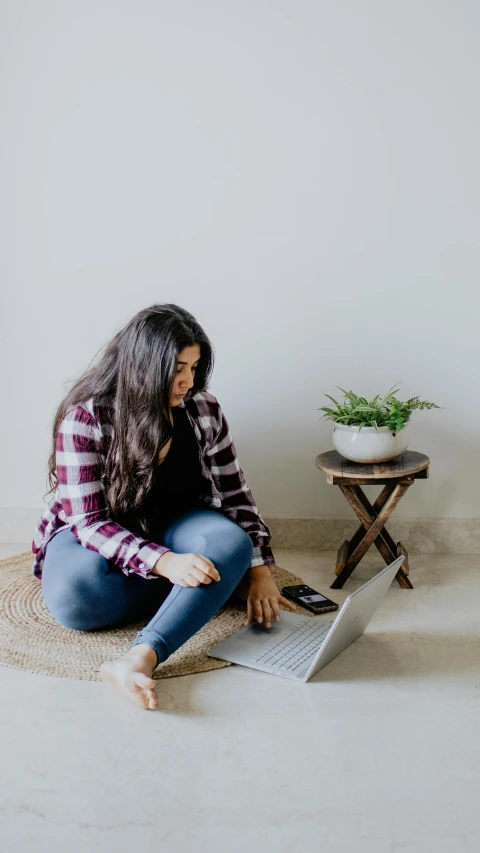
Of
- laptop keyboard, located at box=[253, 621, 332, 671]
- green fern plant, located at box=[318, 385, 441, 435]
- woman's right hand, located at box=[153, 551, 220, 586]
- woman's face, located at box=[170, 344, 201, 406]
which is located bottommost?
laptop keyboard, located at box=[253, 621, 332, 671]

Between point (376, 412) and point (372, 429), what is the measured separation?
0.26ft

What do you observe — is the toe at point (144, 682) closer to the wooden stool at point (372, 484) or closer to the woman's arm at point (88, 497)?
the woman's arm at point (88, 497)

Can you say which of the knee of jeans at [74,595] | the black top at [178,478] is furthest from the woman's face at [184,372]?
the knee of jeans at [74,595]

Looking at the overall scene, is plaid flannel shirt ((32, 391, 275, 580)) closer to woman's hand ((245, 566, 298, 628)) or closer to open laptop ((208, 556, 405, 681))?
woman's hand ((245, 566, 298, 628))

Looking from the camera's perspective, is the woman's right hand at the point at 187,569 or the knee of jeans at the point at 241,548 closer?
the woman's right hand at the point at 187,569

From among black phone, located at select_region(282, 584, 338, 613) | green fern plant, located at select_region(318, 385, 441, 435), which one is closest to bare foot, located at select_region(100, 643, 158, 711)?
black phone, located at select_region(282, 584, 338, 613)

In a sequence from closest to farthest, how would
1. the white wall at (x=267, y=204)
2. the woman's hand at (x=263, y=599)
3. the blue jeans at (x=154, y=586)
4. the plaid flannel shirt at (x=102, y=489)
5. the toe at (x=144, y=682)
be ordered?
the toe at (x=144, y=682) → the blue jeans at (x=154, y=586) → the plaid flannel shirt at (x=102, y=489) → the woman's hand at (x=263, y=599) → the white wall at (x=267, y=204)

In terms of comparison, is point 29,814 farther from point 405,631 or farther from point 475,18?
point 475,18

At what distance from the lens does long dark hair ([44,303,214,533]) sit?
187 centimetres

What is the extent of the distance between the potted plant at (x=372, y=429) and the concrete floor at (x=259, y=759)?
54 cm

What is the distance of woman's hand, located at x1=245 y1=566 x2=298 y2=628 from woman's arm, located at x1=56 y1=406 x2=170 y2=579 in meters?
0.29

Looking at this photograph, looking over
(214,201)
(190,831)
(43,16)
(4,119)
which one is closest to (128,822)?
(190,831)

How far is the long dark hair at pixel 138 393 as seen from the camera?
187 centimetres

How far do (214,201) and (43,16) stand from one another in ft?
2.61
